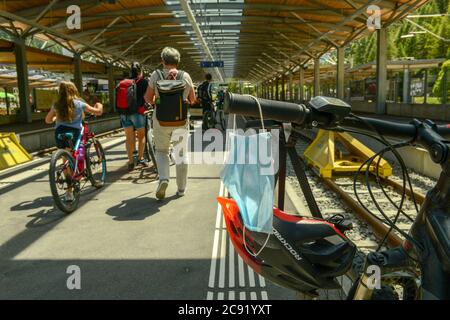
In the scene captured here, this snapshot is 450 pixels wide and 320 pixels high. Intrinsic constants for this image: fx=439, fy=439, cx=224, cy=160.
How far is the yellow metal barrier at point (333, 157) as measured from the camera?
27.2 ft

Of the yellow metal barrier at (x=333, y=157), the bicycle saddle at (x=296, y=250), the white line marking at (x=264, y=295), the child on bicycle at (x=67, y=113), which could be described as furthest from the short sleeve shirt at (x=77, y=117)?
the bicycle saddle at (x=296, y=250)

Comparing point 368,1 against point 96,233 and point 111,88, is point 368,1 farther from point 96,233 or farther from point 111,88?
point 111,88

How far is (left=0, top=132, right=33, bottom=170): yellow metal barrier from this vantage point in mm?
9555

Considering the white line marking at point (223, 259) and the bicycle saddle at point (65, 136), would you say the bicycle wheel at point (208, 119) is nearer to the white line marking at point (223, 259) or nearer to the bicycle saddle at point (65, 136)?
the bicycle saddle at point (65, 136)

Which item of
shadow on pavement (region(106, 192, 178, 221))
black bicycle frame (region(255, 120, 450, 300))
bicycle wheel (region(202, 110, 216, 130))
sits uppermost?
black bicycle frame (region(255, 120, 450, 300))

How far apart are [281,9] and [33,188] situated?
1540 centimetres

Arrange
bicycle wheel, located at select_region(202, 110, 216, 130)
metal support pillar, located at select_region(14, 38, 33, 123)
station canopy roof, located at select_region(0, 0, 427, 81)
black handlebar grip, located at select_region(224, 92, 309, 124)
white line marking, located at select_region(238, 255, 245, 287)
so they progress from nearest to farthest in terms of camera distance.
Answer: black handlebar grip, located at select_region(224, 92, 309, 124)
white line marking, located at select_region(238, 255, 245, 287)
bicycle wheel, located at select_region(202, 110, 216, 130)
station canopy roof, located at select_region(0, 0, 427, 81)
metal support pillar, located at select_region(14, 38, 33, 123)

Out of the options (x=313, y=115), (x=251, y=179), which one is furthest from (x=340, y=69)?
(x=251, y=179)

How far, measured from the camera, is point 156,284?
3.40 metres

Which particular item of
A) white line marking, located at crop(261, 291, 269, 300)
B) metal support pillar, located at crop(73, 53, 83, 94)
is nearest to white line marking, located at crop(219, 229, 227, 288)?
white line marking, located at crop(261, 291, 269, 300)

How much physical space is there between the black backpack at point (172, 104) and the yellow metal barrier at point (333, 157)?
295 centimetres

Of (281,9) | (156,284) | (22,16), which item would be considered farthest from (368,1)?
(156,284)

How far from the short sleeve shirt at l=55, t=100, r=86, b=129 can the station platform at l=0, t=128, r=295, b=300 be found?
1.10 meters

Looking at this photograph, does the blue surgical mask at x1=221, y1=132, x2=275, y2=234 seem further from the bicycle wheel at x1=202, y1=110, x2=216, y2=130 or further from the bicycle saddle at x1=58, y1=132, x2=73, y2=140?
the bicycle wheel at x1=202, y1=110, x2=216, y2=130
